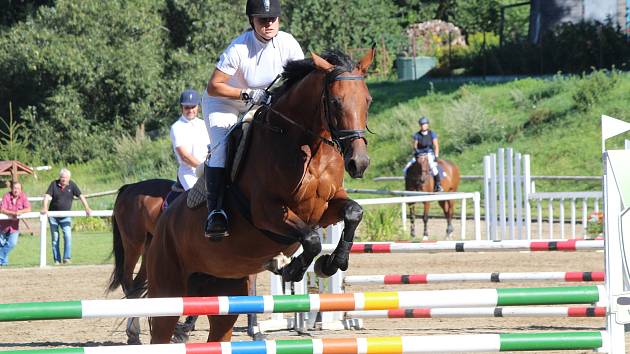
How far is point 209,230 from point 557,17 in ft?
87.2

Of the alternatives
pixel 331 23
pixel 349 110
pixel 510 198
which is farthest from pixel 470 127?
pixel 349 110

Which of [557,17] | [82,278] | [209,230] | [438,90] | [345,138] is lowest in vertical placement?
[82,278]

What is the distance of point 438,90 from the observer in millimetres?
31484

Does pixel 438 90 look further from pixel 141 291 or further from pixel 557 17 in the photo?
pixel 141 291

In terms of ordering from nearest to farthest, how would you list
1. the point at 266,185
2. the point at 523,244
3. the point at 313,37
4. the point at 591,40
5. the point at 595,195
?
the point at 266,185
the point at 523,244
the point at 595,195
the point at 591,40
the point at 313,37

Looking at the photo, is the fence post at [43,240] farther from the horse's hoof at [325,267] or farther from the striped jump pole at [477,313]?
the horse's hoof at [325,267]

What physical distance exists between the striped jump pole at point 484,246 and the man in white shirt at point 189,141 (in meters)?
1.83

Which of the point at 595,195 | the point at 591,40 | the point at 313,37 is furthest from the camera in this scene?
the point at 313,37

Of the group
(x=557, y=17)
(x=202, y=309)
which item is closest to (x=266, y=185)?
(x=202, y=309)

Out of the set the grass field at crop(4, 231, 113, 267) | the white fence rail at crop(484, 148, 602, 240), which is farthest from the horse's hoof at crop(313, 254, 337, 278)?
the white fence rail at crop(484, 148, 602, 240)

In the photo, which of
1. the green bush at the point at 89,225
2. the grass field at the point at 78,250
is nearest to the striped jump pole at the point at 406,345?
the grass field at the point at 78,250

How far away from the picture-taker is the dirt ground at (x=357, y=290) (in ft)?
31.0

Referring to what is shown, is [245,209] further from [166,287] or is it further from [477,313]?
[477,313]

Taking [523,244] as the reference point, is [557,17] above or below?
above
